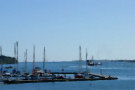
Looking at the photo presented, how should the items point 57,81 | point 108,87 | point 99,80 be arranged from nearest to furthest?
point 108,87 < point 57,81 < point 99,80

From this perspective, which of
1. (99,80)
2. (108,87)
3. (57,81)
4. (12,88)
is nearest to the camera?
(12,88)

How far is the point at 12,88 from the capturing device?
3189 inches

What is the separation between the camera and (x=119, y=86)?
90.4 meters

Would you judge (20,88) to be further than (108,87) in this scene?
No

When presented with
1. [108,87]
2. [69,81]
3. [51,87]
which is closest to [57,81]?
[69,81]

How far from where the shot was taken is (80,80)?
99375 mm

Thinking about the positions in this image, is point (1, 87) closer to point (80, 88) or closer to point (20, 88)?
point (20, 88)

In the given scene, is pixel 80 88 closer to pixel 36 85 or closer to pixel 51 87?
pixel 51 87

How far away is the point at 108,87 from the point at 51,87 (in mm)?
15742

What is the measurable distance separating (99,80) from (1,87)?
34.2m

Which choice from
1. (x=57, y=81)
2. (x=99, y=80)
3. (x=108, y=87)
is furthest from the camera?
(x=99, y=80)

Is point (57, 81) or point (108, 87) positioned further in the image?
point (57, 81)

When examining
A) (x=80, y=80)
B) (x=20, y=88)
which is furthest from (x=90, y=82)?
(x=20, y=88)

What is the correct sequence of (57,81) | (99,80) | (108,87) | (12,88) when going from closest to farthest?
(12,88), (108,87), (57,81), (99,80)
